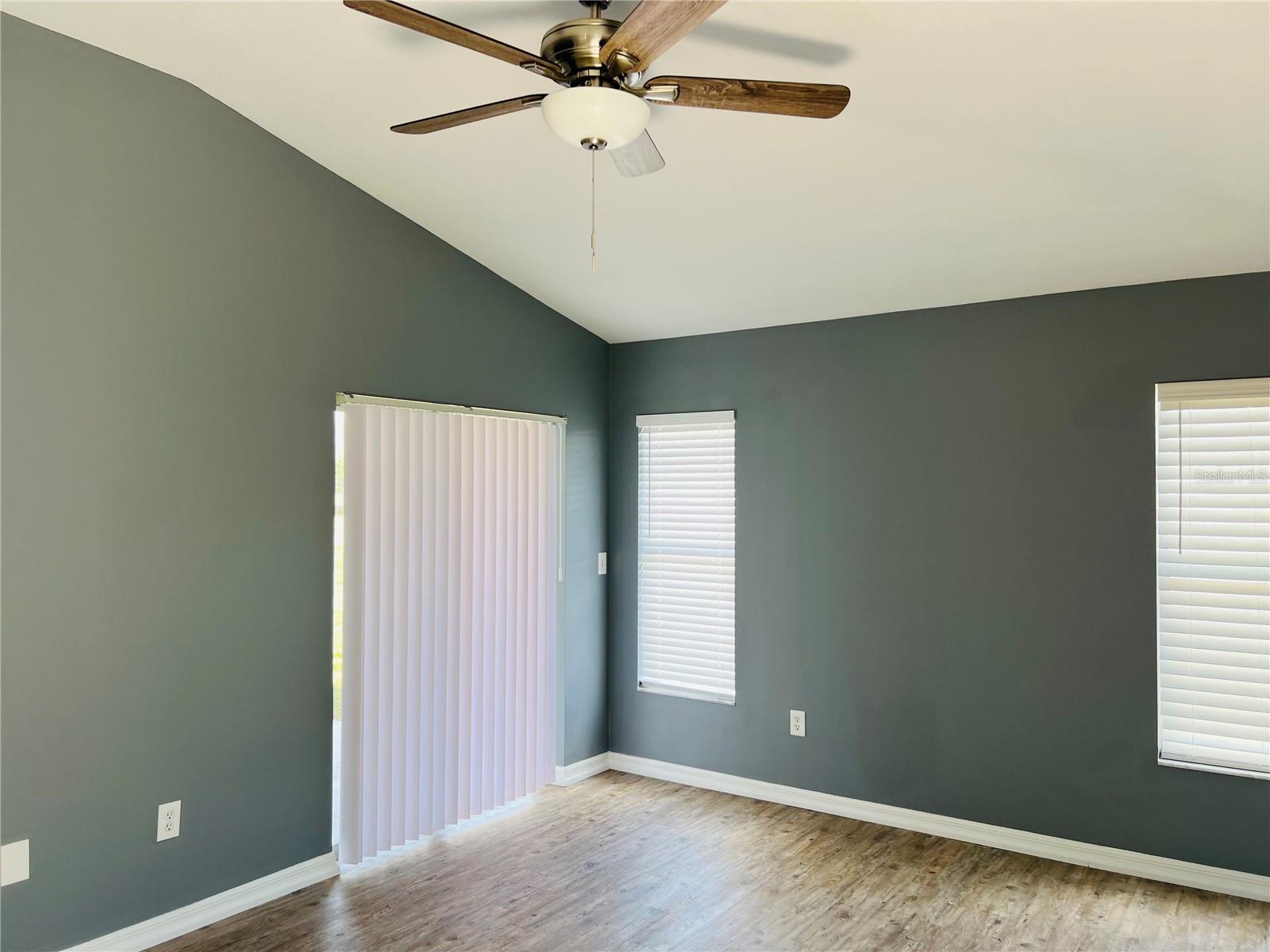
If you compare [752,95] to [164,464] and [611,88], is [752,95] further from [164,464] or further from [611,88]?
[164,464]

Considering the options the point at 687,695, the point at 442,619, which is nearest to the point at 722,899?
the point at 687,695

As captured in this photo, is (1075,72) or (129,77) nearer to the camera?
(1075,72)

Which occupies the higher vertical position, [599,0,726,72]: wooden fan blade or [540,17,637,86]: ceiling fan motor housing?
[540,17,637,86]: ceiling fan motor housing

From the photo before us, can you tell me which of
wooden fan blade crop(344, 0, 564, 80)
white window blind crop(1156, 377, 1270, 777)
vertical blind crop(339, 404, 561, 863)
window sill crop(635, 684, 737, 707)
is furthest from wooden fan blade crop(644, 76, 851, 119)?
window sill crop(635, 684, 737, 707)

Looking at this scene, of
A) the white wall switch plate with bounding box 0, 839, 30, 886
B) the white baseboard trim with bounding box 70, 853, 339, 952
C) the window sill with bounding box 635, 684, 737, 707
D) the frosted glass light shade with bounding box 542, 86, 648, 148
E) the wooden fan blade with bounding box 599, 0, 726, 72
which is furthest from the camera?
the window sill with bounding box 635, 684, 737, 707

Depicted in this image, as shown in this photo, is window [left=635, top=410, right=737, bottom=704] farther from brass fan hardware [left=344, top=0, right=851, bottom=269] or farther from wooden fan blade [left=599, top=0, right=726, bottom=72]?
wooden fan blade [left=599, top=0, right=726, bottom=72]

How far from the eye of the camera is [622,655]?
4926mm

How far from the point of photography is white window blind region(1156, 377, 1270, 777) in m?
3.34

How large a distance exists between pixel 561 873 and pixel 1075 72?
321cm

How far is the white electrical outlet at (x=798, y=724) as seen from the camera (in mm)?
4316

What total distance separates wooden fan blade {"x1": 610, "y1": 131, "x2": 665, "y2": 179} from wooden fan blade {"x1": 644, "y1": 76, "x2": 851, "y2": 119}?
0.25m

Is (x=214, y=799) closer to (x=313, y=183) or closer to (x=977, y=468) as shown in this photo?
(x=313, y=183)

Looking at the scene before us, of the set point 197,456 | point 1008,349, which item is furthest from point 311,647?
point 1008,349

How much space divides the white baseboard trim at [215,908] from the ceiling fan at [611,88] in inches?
105
